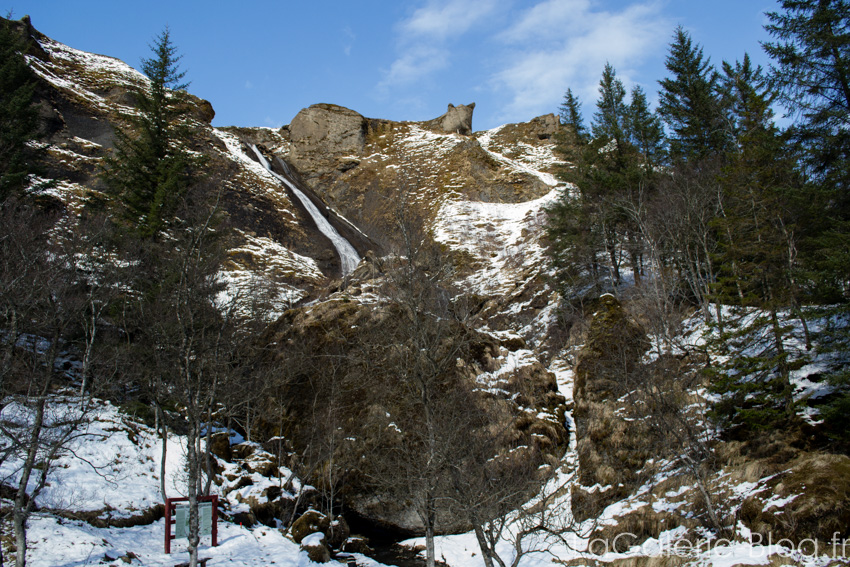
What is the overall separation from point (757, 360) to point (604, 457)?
5.85 metres

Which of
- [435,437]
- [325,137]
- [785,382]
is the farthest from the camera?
[325,137]

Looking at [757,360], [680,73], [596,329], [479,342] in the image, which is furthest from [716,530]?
[680,73]

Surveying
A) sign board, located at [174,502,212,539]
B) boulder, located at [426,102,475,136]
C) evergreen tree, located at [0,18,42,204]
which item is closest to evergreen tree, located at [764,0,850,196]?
sign board, located at [174,502,212,539]

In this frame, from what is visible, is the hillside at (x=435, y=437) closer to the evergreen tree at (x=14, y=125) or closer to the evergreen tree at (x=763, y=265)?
the evergreen tree at (x=763, y=265)

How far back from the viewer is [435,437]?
10.4m

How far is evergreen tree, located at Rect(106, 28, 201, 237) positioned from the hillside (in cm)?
199

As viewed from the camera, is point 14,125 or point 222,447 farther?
point 14,125

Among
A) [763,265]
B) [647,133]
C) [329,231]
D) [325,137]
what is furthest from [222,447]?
[325,137]

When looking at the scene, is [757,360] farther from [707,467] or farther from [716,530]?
[716,530]

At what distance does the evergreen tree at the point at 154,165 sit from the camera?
2175 centimetres

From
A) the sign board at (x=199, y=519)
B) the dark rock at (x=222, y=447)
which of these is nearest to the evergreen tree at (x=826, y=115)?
the sign board at (x=199, y=519)

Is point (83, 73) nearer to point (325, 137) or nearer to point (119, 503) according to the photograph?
point (325, 137)

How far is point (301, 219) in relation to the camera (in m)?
55.1

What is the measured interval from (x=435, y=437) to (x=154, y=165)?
2227 cm
